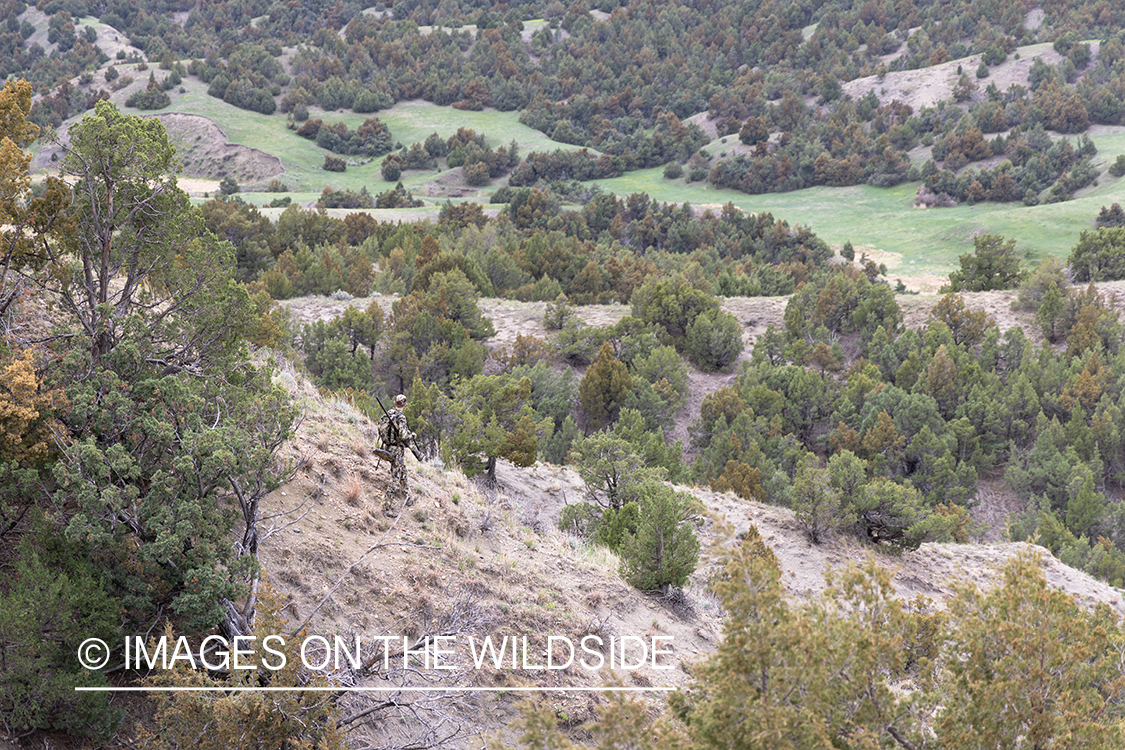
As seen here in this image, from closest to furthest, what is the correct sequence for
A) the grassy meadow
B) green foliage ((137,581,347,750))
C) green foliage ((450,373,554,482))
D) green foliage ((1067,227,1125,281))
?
1. green foliage ((137,581,347,750))
2. green foliage ((450,373,554,482))
3. green foliage ((1067,227,1125,281))
4. the grassy meadow

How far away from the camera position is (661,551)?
10984 mm

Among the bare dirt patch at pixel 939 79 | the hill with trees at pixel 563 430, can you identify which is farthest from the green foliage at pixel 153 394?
the bare dirt patch at pixel 939 79

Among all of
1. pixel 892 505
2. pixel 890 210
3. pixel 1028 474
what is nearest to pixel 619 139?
pixel 890 210

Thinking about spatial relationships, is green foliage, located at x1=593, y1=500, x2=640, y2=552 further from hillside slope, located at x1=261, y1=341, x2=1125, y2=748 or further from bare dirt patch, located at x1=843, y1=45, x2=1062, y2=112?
bare dirt patch, located at x1=843, y1=45, x2=1062, y2=112

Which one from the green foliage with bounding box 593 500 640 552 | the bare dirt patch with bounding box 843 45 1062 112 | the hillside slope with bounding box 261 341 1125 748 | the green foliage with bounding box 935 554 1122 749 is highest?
the bare dirt patch with bounding box 843 45 1062 112

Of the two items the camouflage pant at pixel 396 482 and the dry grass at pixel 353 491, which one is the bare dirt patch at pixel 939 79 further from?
the dry grass at pixel 353 491

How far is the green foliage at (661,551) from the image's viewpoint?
1094 centimetres

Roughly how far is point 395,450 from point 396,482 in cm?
73

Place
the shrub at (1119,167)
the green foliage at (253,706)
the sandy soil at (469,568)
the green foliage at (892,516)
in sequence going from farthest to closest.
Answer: the shrub at (1119,167) < the green foliage at (892,516) < the sandy soil at (469,568) < the green foliage at (253,706)

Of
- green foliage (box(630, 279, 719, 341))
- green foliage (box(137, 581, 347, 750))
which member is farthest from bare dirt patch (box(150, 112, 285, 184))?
green foliage (box(137, 581, 347, 750))

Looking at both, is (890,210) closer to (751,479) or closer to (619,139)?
(619,139)

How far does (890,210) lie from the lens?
63688 millimetres

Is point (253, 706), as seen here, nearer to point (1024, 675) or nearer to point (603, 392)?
point (1024, 675)

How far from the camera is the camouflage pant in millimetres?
9797
